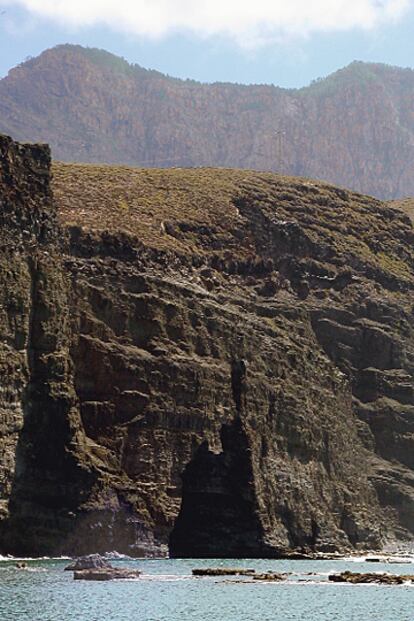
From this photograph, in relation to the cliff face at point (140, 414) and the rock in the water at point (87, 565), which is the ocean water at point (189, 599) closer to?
the rock in the water at point (87, 565)

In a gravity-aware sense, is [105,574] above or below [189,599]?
above

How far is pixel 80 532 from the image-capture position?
14950cm

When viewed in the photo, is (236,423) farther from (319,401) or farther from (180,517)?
(319,401)

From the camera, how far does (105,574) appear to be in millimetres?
116812

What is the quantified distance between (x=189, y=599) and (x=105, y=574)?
17.1 m

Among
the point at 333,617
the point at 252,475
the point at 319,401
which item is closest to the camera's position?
the point at 333,617

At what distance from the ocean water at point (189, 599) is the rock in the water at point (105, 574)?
1068 millimetres

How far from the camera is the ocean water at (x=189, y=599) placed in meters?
90.1

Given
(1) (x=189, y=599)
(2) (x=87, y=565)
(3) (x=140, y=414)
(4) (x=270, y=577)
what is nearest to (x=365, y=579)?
(4) (x=270, y=577)

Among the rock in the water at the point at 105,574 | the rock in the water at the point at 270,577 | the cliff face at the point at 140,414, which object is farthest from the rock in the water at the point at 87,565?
the cliff face at the point at 140,414

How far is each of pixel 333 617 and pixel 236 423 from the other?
61.3 m

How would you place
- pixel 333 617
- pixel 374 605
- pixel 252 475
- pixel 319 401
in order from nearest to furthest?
pixel 333 617 → pixel 374 605 → pixel 252 475 → pixel 319 401

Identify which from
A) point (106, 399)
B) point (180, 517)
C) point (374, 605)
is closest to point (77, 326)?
point (106, 399)

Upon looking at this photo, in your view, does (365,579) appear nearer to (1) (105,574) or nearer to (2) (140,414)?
(1) (105,574)
